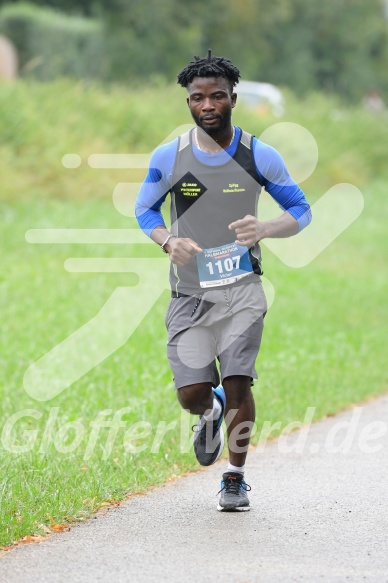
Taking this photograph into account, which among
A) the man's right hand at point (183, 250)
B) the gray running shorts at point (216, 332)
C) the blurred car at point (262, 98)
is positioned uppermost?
the blurred car at point (262, 98)

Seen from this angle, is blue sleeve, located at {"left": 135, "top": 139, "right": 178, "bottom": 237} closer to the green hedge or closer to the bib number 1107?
the bib number 1107

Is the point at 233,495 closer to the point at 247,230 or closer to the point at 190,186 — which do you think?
the point at 247,230

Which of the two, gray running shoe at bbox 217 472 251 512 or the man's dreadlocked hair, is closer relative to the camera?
the man's dreadlocked hair

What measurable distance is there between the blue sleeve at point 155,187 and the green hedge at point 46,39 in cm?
2621

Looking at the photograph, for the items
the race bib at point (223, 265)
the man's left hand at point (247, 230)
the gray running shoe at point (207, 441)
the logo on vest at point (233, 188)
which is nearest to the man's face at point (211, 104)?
the logo on vest at point (233, 188)

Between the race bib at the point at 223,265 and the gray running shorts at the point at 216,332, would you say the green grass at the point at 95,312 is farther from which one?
the race bib at the point at 223,265

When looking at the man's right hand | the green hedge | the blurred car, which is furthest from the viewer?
the green hedge

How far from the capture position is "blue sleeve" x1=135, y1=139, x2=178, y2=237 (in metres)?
6.48

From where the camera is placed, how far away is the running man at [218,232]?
6.40 meters

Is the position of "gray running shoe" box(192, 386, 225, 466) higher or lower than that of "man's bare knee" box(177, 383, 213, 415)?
lower

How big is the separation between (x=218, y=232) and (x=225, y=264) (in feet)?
0.55

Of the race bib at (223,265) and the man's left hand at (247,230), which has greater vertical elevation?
the man's left hand at (247,230)

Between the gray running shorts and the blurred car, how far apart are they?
945 inches

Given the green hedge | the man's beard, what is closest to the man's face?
the man's beard
